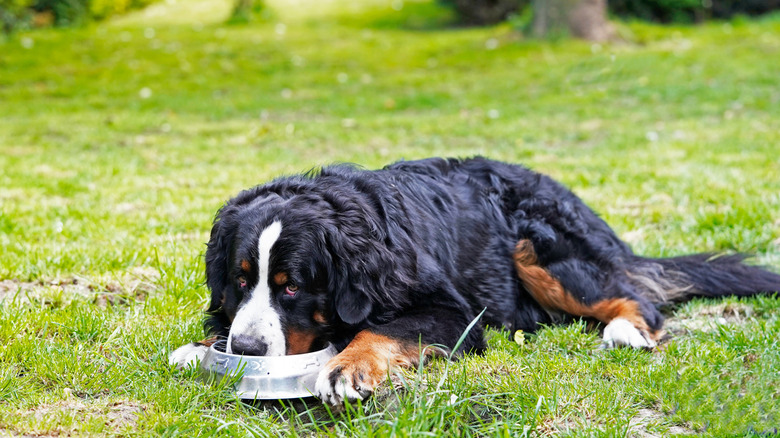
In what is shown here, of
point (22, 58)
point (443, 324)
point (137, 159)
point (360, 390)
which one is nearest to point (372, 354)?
point (360, 390)

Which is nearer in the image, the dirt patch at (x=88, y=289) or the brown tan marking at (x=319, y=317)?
the brown tan marking at (x=319, y=317)

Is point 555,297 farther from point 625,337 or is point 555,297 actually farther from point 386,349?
point 386,349

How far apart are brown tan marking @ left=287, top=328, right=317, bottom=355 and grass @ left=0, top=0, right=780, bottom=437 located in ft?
0.89

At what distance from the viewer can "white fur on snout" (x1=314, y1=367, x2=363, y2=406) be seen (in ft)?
9.35

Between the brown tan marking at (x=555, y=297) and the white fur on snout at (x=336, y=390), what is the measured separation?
1.62 metres

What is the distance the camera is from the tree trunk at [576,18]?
52.0 ft

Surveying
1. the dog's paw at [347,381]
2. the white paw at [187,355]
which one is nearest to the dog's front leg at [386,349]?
the dog's paw at [347,381]

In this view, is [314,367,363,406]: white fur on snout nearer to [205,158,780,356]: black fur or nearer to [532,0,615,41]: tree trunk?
[205,158,780,356]: black fur

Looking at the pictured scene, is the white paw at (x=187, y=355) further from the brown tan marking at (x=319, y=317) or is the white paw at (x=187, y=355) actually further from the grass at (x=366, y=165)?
the brown tan marking at (x=319, y=317)

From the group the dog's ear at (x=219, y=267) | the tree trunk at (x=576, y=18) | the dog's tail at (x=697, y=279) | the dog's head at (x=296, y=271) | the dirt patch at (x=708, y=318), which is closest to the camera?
the dog's head at (x=296, y=271)

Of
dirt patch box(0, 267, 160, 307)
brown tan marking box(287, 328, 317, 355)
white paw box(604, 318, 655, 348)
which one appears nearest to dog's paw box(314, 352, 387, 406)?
brown tan marking box(287, 328, 317, 355)

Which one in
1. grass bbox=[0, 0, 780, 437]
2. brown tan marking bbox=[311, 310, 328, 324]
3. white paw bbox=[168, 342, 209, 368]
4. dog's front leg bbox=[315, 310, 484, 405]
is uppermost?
brown tan marking bbox=[311, 310, 328, 324]

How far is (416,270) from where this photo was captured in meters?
3.50

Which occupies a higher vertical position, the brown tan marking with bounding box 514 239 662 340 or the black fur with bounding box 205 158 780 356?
the black fur with bounding box 205 158 780 356
